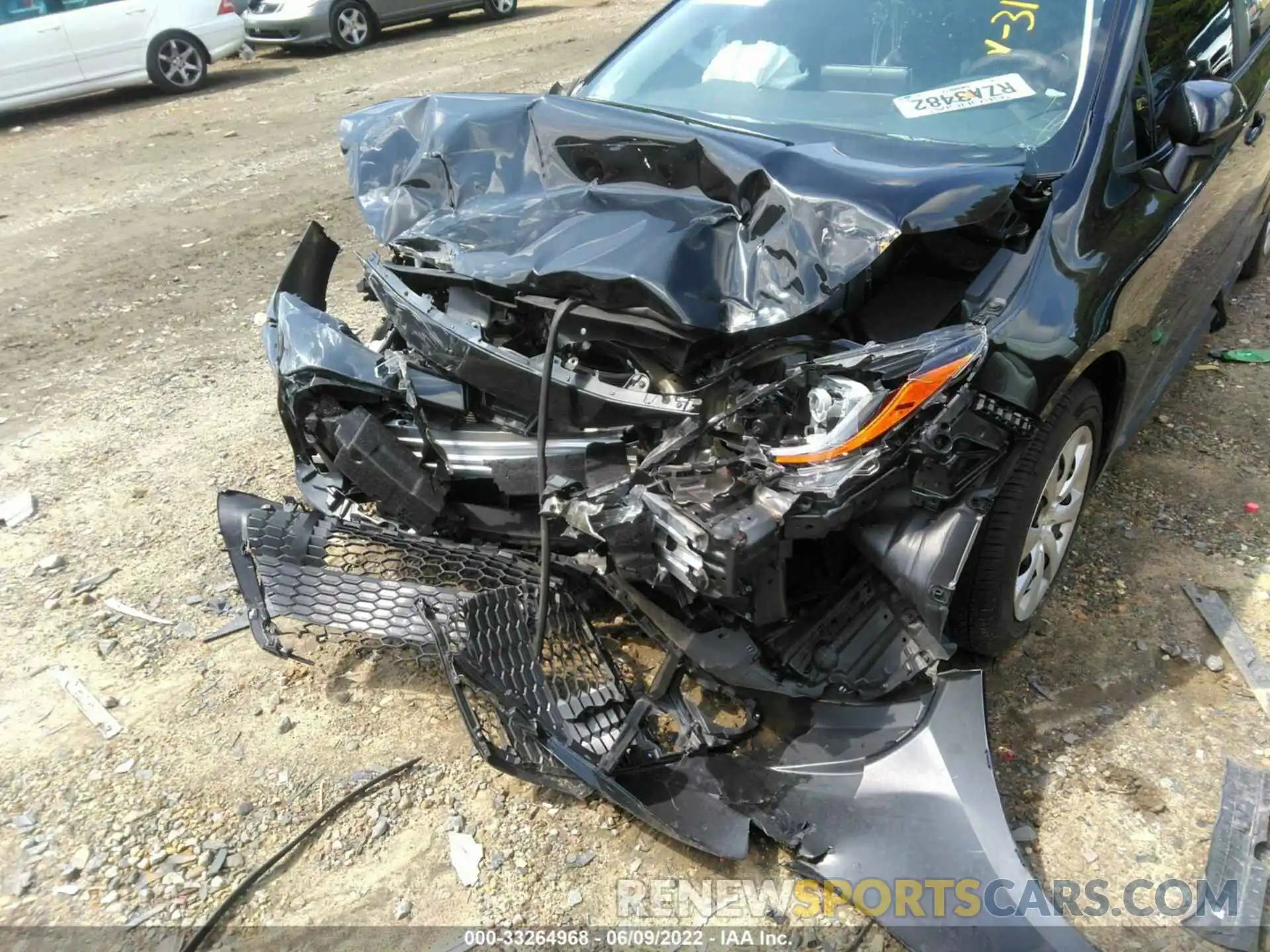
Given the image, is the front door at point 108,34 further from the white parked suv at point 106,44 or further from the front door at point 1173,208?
the front door at point 1173,208

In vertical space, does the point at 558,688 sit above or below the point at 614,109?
below

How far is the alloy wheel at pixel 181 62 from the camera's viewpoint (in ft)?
33.4

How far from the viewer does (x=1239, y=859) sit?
7.15 ft

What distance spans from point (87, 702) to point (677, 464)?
81.4 inches

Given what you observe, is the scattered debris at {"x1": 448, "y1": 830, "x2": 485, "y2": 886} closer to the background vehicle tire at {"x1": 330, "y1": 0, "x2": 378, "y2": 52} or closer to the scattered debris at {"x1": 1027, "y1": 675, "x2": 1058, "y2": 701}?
the scattered debris at {"x1": 1027, "y1": 675, "x2": 1058, "y2": 701}

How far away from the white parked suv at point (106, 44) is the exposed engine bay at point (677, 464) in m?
8.90

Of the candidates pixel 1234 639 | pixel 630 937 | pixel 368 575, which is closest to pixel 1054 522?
pixel 1234 639

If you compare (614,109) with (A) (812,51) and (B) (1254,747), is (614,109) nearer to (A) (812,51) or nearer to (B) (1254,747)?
(A) (812,51)

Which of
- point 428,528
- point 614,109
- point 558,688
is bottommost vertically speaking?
point 558,688

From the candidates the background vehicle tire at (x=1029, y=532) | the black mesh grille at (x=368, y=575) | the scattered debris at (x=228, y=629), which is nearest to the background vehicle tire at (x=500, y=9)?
the scattered debris at (x=228, y=629)

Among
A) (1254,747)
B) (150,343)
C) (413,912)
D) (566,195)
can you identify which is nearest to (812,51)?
(566,195)

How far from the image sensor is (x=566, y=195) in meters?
2.72

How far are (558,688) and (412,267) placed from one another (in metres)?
1.34

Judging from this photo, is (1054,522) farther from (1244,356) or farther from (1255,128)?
(1244,356)
